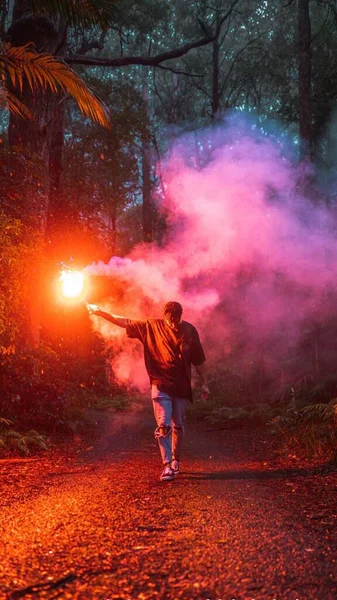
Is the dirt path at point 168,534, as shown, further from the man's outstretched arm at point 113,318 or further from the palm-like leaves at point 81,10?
the palm-like leaves at point 81,10

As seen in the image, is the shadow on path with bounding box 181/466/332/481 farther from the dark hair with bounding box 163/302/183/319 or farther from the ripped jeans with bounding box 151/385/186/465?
the dark hair with bounding box 163/302/183/319

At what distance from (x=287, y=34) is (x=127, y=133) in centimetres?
1539

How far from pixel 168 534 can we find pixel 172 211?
2444 cm

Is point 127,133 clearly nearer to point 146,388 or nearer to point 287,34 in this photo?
point 146,388

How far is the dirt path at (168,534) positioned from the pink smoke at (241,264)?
32.0ft

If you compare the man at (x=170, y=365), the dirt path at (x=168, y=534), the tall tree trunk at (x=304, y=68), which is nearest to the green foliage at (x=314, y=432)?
the dirt path at (x=168, y=534)

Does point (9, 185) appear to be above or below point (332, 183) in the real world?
below

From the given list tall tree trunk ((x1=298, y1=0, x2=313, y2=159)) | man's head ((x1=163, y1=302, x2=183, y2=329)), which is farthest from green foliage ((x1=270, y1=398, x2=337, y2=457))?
tall tree trunk ((x1=298, y1=0, x2=313, y2=159))

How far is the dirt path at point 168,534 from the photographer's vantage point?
308 cm

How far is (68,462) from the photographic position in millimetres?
8109

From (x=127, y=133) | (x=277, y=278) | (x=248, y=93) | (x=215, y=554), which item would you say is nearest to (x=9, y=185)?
(x=215, y=554)

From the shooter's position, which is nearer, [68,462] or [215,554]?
[215,554]

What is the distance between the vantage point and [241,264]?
19.4m

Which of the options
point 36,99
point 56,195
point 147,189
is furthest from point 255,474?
point 147,189
